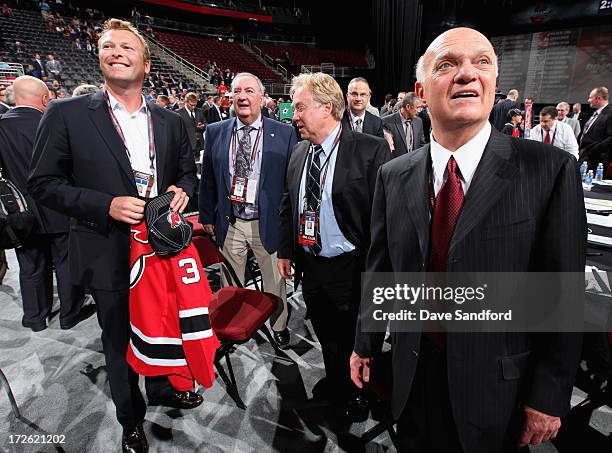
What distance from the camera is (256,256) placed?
8.71 ft

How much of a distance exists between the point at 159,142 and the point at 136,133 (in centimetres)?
10

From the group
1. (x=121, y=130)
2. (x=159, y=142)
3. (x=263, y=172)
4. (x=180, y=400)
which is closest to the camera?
(x=121, y=130)

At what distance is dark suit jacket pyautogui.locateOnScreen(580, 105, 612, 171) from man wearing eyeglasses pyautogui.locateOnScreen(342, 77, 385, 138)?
3.72m

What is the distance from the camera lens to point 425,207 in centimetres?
106

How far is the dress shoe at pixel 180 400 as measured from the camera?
2086 millimetres

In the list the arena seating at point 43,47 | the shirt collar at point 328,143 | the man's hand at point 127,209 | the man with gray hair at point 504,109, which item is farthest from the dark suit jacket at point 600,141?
the arena seating at point 43,47

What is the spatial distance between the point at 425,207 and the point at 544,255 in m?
0.32

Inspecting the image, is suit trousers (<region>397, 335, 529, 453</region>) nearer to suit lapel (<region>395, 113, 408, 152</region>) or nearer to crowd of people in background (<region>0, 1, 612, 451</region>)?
crowd of people in background (<region>0, 1, 612, 451</region>)

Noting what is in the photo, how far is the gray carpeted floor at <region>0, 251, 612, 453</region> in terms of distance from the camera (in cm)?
186

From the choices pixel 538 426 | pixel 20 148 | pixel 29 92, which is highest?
pixel 29 92

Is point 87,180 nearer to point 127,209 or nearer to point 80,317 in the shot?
point 127,209

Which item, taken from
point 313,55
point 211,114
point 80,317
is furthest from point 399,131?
point 313,55

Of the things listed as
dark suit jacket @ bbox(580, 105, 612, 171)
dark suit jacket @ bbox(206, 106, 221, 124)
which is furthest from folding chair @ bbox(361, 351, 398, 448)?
dark suit jacket @ bbox(206, 106, 221, 124)

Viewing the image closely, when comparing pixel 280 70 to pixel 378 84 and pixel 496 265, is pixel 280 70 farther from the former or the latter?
pixel 496 265
